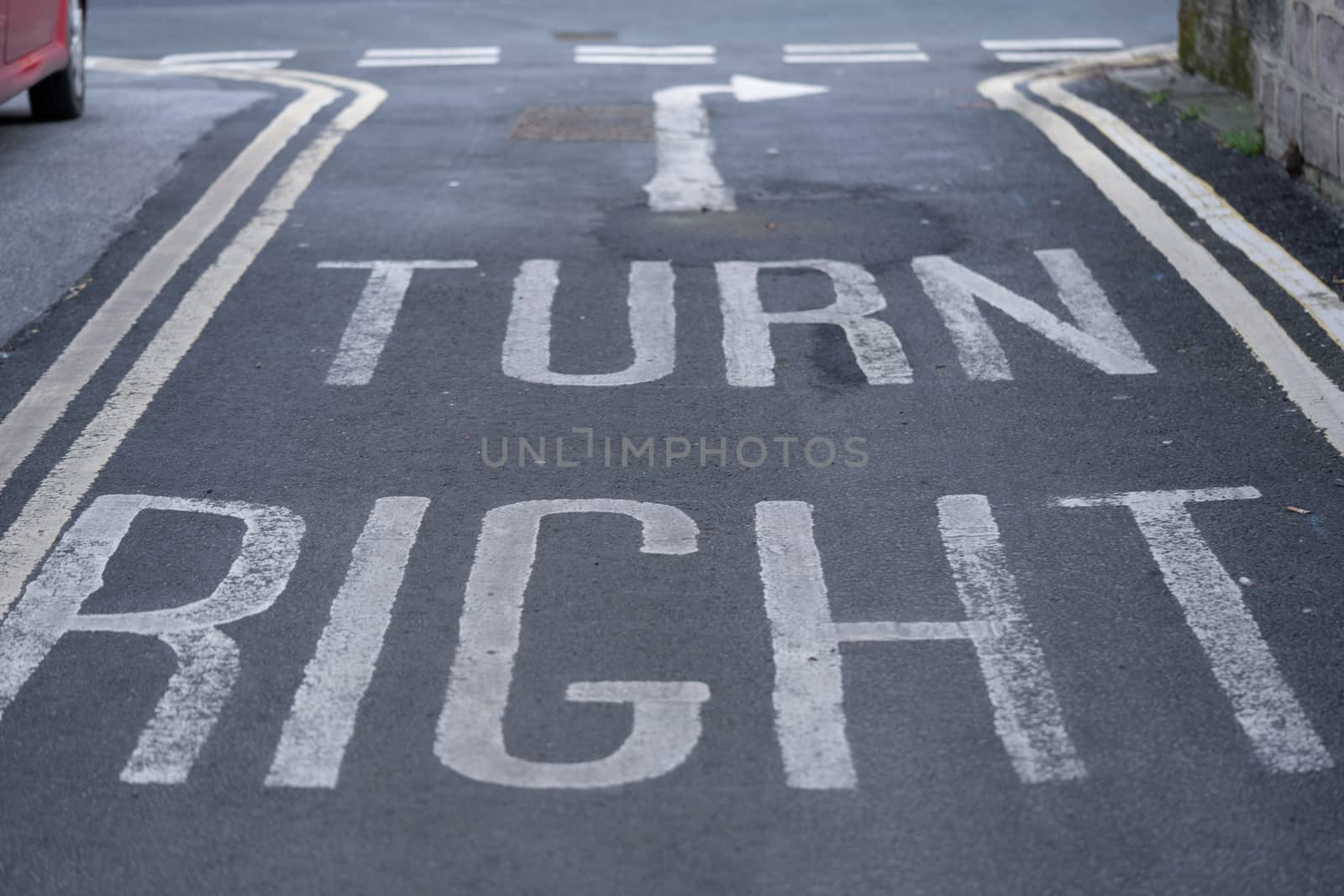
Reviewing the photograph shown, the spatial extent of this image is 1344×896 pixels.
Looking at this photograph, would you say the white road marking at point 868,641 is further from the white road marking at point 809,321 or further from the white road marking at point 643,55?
the white road marking at point 643,55

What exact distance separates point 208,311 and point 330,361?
1004 millimetres

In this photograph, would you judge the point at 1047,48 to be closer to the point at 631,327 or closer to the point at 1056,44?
the point at 1056,44

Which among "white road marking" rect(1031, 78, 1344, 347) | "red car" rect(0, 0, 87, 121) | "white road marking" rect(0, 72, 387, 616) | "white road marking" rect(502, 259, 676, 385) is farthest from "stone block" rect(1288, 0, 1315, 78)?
"red car" rect(0, 0, 87, 121)

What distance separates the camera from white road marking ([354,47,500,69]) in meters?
15.8

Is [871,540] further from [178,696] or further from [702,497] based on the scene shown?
[178,696]

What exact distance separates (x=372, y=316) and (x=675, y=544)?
9.28ft

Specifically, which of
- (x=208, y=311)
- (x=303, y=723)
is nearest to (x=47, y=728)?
(x=303, y=723)

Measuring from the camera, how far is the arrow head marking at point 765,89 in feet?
45.0

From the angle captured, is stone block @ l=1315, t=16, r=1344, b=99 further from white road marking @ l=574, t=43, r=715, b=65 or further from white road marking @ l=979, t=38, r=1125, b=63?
white road marking @ l=574, t=43, r=715, b=65

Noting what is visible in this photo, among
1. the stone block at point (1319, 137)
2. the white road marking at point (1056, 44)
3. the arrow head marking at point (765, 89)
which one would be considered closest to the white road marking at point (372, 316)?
the stone block at point (1319, 137)

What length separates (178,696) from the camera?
14.7 feet

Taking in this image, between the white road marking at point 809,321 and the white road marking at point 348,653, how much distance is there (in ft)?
6.04

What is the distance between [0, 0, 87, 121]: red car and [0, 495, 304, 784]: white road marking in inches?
237

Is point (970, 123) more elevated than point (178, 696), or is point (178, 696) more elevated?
point (970, 123)
